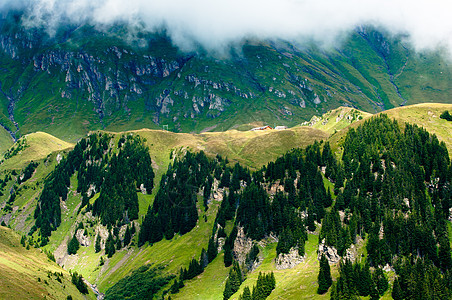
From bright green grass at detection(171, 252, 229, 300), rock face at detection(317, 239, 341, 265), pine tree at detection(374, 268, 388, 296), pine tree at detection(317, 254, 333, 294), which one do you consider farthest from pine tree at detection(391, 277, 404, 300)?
bright green grass at detection(171, 252, 229, 300)

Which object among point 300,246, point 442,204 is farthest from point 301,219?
point 442,204

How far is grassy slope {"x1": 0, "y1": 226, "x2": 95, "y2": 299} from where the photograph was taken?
451 ft

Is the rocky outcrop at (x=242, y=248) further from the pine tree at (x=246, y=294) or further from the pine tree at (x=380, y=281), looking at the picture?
the pine tree at (x=380, y=281)

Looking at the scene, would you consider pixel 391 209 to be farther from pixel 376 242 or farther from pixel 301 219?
pixel 301 219

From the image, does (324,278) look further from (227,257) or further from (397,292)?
(227,257)

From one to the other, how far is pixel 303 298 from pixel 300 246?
3139 centimetres

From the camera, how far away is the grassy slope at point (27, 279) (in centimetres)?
13750

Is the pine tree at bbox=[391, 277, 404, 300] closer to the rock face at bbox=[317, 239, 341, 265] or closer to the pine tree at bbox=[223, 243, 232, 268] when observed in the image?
the rock face at bbox=[317, 239, 341, 265]

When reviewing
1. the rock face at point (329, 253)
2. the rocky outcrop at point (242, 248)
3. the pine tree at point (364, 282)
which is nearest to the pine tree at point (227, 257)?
the rocky outcrop at point (242, 248)

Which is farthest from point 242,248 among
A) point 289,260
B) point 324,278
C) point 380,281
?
point 380,281

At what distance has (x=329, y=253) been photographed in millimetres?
152125

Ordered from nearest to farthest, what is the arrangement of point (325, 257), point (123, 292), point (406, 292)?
point (406, 292) → point (325, 257) → point (123, 292)

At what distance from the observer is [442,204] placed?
165m

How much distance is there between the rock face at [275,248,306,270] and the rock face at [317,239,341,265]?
9.62m
